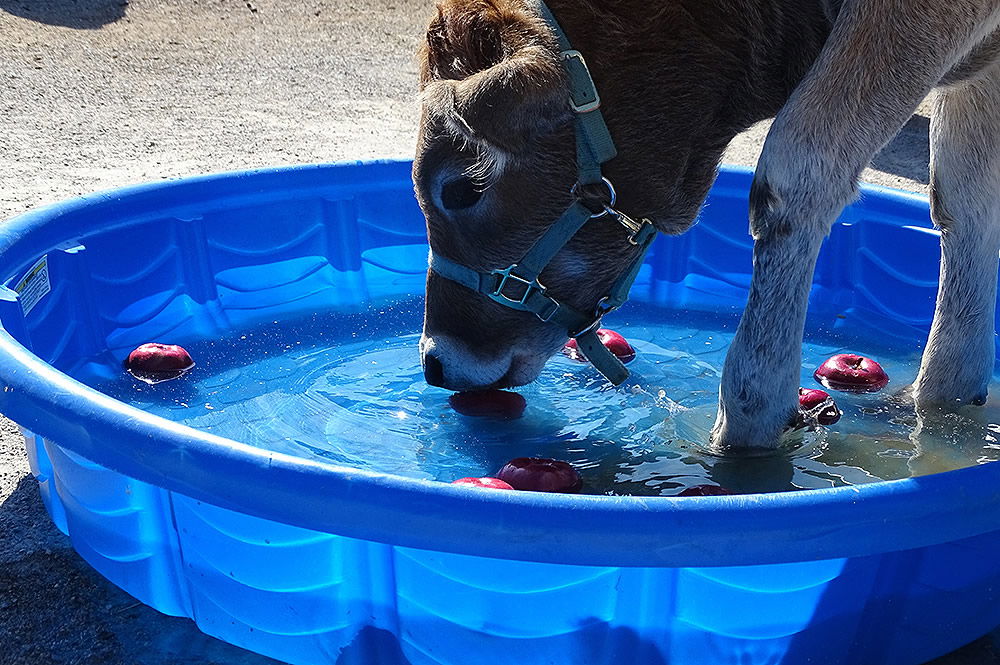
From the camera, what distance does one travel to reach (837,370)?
174 inches

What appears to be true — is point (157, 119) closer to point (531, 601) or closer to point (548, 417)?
point (548, 417)

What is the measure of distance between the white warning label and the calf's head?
1371mm

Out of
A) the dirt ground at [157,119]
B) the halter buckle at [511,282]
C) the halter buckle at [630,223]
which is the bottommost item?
the dirt ground at [157,119]

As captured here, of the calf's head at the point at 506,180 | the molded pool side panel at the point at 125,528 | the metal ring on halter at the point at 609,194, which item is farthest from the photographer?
the metal ring on halter at the point at 609,194

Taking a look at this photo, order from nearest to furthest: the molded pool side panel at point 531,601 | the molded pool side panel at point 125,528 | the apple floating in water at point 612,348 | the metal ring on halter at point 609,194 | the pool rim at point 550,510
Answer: the pool rim at point 550,510 → the molded pool side panel at point 531,601 → the molded pool side panel at point 125,528 → the metal ring on halter at point 609,194 → the apple floating in water at point 612,348

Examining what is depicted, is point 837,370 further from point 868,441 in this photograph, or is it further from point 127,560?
point 127,560

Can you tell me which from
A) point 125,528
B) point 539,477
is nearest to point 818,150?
point 539,477

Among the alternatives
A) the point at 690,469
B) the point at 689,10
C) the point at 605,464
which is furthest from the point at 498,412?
the point at 689,10

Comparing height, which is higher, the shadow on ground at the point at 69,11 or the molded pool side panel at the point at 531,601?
the molded pool side panel at the point at 531,601

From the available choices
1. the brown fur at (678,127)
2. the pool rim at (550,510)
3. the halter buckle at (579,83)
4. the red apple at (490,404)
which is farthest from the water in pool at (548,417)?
the halter buckle at (579,83)

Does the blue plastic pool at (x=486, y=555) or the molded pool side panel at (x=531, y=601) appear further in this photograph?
the molded pool side panel at (x=531, y=601)

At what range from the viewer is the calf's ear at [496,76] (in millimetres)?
3020

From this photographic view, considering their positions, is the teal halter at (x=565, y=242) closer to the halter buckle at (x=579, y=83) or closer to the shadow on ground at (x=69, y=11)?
the halter buckle at (x=579, y=83)

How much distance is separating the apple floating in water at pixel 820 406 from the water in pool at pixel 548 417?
0.17 ft
